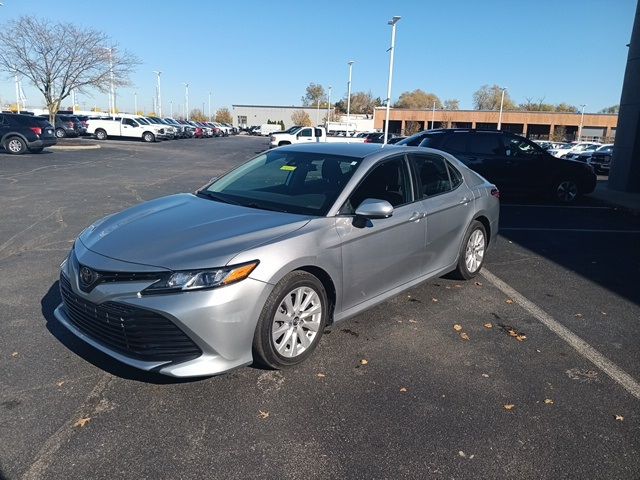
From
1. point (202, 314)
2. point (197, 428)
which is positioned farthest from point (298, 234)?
point (197, 428)

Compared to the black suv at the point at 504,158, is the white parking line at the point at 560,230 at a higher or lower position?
lower

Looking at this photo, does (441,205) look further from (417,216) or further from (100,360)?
(100,360)

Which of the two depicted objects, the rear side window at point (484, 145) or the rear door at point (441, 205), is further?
the rear side window at point (484, 145)

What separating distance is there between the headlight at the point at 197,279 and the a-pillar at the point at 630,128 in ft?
48.3

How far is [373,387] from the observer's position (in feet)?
11.6

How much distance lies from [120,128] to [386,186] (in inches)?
1599

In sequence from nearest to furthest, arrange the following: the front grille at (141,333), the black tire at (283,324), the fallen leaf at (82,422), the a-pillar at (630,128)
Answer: the fallen leaf at (82,422), the front grille at (141,333), the black tire at (283,324), the a-pillar at (630,128)

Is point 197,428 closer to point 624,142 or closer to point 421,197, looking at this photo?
point 421,197

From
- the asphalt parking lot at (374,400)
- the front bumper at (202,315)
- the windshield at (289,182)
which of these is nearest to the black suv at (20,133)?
the asphalt parking lot at (374,400)

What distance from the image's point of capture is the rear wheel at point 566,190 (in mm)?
12758

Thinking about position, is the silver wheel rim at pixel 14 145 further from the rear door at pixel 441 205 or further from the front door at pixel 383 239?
the front door at pixel 383 239

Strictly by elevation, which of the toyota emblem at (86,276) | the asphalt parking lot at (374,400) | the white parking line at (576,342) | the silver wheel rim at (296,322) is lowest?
the asphalt parking lot at (374,400)

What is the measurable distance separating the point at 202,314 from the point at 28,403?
1.24 metres

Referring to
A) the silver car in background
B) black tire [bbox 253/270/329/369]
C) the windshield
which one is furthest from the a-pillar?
black tire [bbox 253/270/329/369]
